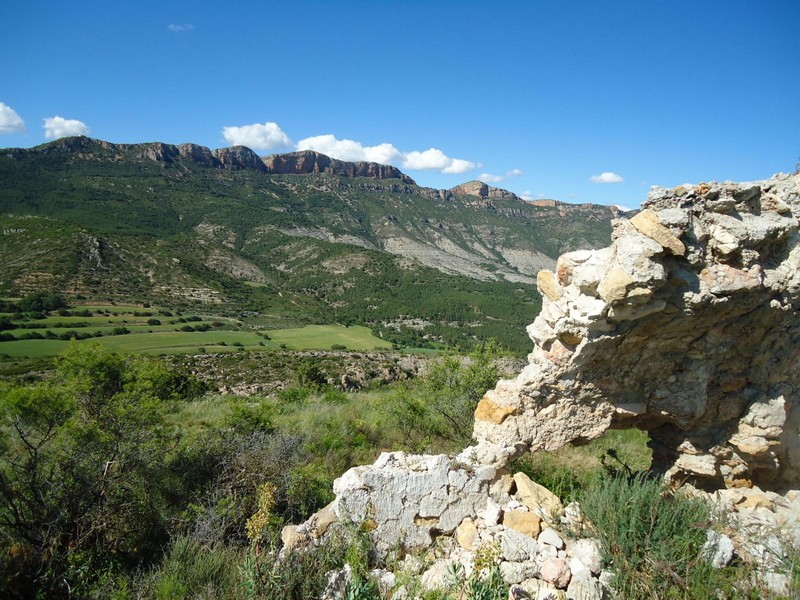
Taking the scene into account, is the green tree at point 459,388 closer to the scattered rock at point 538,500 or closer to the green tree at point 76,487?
the scattered rock at point 538,500

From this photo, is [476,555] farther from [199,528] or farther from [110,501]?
[110,501]

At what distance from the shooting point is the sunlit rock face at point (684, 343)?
491 centimetres

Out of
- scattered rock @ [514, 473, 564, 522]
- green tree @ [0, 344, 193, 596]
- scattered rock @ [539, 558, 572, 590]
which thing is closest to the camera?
scattered rock @ [539, 558, 572, 590]

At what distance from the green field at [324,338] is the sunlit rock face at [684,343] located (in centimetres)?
5824

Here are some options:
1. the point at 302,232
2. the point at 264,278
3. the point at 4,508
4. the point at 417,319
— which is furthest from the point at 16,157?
the point at 4,508

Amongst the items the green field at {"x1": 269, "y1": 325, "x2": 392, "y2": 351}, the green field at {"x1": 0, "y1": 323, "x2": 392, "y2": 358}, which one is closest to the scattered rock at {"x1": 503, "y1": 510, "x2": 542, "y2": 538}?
the green field at {"x1": 0, "y1": 323, "x2": 392, "y2": 358}

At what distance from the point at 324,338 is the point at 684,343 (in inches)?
2635

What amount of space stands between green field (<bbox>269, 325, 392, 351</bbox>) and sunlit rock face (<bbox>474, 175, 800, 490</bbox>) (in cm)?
5824

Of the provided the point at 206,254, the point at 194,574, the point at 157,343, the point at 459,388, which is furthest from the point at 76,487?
the point at 206,254

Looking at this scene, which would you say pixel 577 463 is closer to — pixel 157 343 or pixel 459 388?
pixel 459 388

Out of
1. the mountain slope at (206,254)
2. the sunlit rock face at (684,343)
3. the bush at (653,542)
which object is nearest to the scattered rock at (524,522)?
the bush at (653,542)

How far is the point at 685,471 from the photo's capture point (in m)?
6.05

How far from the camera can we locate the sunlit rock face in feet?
16.1

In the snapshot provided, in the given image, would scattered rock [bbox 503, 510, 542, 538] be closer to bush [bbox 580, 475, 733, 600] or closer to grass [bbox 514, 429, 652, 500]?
bush [bbox 580, 475, 733, 600]
